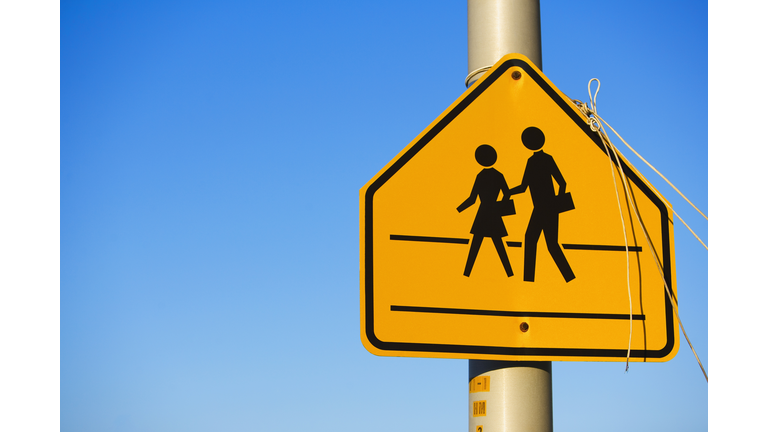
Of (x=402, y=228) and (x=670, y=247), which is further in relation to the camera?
(x=670, y=247)

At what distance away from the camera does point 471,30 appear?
1972 mm

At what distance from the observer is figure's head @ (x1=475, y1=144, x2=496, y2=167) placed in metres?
1.82

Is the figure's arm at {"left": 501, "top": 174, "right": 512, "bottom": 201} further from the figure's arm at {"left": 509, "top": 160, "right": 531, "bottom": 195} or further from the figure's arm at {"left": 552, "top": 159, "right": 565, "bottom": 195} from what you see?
the figure's arm at {"left": 552, "top": 159, "right": 565, "bottom": 195}

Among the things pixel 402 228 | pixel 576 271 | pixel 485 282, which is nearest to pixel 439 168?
pixel 402 228

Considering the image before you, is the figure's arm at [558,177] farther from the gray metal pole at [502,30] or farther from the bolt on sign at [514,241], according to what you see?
the gray metal pole at [502,30]

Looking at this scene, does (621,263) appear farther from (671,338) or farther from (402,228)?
(402,228)

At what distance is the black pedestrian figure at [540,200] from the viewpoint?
175 cm

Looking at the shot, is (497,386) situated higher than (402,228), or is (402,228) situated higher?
(402,228)

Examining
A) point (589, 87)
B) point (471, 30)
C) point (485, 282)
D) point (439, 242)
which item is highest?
point (471, 30)

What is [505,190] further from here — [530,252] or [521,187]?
[530,252]

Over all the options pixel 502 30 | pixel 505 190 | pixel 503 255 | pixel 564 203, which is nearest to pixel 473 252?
pixel 503 255

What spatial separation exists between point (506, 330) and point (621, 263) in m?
0.42

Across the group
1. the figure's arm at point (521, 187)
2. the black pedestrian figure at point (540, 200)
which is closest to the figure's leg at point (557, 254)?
the black pedestrian figure at point (540, 200)

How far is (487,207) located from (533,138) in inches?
11.6
